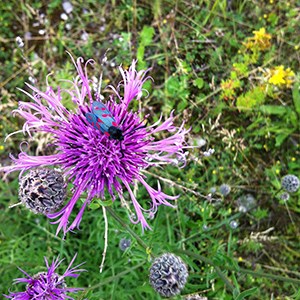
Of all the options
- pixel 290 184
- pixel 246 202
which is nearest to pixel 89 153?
pixel 290 184

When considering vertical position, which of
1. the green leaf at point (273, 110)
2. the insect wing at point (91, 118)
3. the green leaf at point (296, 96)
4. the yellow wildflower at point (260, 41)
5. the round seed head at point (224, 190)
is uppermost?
the insect wing at point (91, 118)

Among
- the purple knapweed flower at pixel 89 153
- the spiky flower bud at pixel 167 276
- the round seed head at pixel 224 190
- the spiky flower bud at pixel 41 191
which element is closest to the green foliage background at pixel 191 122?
the round seed head at pixel 224 190

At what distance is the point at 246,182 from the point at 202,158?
371 millimetres

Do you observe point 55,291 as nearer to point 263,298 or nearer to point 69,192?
point 69,192

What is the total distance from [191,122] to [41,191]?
161 cm

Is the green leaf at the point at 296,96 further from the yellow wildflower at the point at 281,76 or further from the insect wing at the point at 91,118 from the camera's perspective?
the insect wing at the point at 91,118

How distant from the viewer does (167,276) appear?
1.87 m

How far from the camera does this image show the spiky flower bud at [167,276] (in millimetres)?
1866

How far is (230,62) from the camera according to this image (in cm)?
325

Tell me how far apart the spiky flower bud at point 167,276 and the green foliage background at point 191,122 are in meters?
0.62

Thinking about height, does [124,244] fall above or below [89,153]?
below

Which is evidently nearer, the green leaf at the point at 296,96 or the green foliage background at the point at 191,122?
the green foliage background at the point at 191,122

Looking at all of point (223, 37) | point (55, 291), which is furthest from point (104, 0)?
point (55, 291)

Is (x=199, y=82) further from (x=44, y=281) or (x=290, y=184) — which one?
(x=44, y=281)
